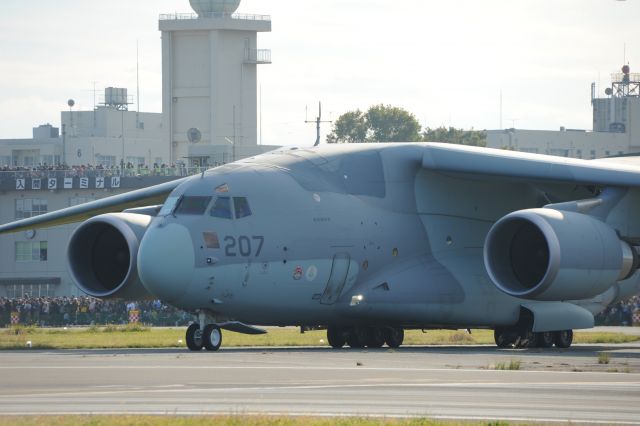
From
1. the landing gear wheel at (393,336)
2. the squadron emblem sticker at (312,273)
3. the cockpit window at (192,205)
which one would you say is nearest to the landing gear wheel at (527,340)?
the landing gear wheel at (393,336)

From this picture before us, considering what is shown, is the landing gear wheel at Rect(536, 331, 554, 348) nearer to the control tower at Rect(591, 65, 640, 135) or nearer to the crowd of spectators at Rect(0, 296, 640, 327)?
the crowd of spectators at Rect(0, 296, 640, 327)

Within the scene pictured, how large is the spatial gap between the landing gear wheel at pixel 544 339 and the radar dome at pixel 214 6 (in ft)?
224

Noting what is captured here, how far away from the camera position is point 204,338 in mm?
28250

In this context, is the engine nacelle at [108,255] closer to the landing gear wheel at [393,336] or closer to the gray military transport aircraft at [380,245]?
the gray military transport aircraft at [380,245]

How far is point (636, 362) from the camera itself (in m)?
24.5

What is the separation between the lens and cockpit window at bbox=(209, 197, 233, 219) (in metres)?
28.4

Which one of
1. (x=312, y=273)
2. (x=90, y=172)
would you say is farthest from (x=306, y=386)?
(x=90, y=172)

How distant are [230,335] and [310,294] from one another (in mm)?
9622

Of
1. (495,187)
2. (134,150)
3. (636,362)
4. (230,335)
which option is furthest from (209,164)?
(636,362)

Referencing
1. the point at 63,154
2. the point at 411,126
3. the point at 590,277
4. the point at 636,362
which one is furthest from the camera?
the point at 411,126

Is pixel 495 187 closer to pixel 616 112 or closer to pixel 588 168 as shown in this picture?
pixel 588 168

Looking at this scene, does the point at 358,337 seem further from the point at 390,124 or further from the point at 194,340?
the point at 390,124

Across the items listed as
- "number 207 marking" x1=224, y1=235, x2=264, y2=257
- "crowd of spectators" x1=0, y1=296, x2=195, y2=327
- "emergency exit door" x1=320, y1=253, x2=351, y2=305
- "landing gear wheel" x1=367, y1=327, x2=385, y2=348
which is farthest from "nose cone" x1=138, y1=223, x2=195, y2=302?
"crowd of spectators" x1=0, y1=296, x2=195, y2=327

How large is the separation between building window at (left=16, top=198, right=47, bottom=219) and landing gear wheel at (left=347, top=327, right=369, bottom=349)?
57.2 metres
